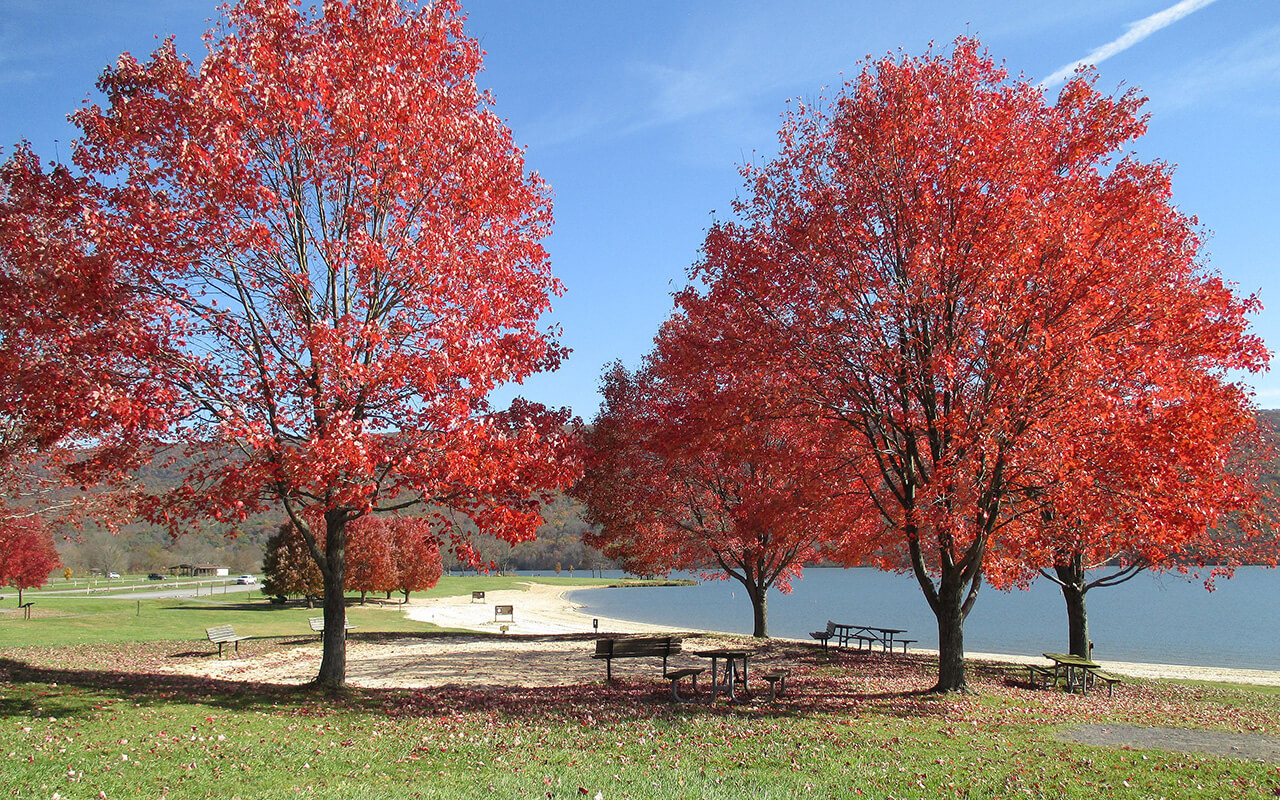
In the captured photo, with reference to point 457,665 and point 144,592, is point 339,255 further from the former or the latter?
point 144,592

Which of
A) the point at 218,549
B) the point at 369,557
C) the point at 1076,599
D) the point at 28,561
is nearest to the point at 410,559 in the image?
the point at 369,557

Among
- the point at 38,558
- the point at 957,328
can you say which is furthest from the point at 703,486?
the point at 38,558

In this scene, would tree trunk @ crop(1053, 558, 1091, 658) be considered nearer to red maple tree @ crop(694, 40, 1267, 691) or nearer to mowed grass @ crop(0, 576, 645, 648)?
red maple tree @ crop(694, 40, 1267, 691)

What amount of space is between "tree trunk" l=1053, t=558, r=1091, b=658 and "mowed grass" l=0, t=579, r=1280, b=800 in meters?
5.09

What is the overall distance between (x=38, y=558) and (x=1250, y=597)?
115m

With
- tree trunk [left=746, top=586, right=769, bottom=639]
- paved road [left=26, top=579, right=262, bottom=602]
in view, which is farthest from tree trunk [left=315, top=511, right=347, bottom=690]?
paved road [left=26, top=579, right=262, bottom=602]

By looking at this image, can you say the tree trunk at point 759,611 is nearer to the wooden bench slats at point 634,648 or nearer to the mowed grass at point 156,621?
the wooden bench slats at point 634,648

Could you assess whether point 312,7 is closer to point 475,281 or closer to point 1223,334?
point 475,281

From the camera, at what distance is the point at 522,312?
13.1 m

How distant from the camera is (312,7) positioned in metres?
12.2

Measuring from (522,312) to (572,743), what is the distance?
736cm

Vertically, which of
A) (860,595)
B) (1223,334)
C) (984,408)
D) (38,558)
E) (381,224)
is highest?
(381,224)

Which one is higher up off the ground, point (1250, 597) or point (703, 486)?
point (703, 486)

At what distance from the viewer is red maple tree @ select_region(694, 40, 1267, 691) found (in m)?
11.2
